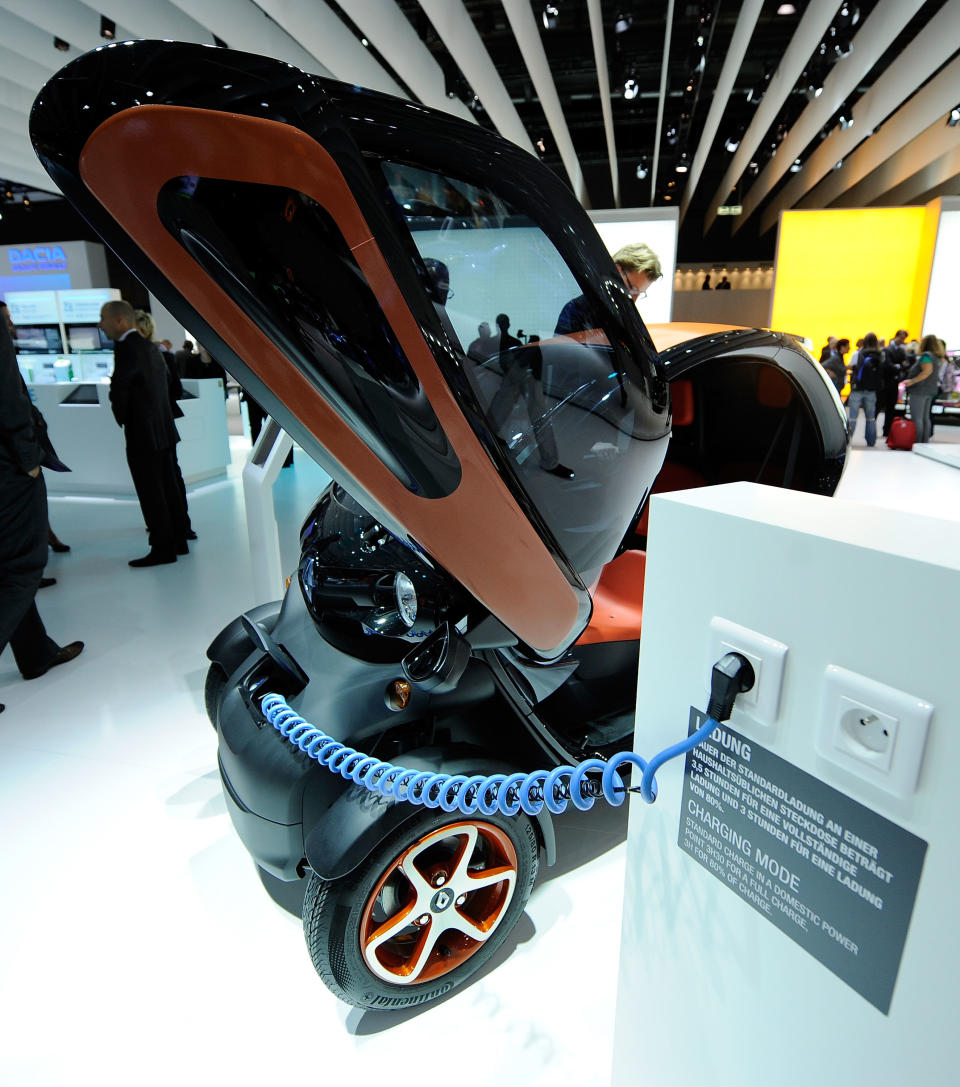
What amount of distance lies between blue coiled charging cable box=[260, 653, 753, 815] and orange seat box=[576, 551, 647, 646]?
1.94ft

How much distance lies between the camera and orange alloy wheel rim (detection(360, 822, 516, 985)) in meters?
1.34

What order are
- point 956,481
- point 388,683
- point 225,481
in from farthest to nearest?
A: point 225,481 < point 956,481 < point 388,683

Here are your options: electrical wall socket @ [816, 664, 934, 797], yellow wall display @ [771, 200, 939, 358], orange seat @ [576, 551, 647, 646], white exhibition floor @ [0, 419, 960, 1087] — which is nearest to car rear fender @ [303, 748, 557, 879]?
white exhibition floor @ [0, 419, 960, 1087]

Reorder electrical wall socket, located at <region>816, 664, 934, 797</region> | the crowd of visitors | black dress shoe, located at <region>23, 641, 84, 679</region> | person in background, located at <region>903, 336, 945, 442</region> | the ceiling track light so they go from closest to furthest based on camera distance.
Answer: electrical wall socket, located at <region>816, 664, 934, 797</region>
black dress shoe, located at <region>23, 641, 84, 679</region>
the ceiling track light
person in background, located at <region>903, 336, 945, 442</region>
the crowd of visitors

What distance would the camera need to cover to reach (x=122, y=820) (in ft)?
6.47

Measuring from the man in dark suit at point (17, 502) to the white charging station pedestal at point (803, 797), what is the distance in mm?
2292

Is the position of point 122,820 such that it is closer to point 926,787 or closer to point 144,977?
point 144,977

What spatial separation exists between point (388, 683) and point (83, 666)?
2111 millimetres

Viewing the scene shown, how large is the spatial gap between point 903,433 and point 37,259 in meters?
17.2

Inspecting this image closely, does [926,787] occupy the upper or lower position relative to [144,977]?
upper

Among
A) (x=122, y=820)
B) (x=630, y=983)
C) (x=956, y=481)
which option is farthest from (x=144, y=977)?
(x=956, y=481)

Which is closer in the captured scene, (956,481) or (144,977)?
(144,977)

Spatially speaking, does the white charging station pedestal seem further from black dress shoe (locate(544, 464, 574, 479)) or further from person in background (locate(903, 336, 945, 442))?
person in background (locate(903, 336, 945, 442))

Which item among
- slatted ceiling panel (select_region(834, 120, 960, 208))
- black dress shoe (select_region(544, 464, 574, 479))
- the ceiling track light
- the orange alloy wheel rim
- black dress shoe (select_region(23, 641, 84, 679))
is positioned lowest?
black dress shoe (select_region(23, 641, 84, 679))
